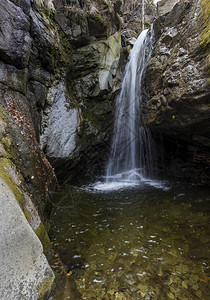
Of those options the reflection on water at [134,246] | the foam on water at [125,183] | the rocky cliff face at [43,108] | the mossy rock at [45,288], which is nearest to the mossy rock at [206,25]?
the rocky cliff face at [43,108]

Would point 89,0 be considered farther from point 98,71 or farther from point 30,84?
point 30,84

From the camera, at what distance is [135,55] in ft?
38.6

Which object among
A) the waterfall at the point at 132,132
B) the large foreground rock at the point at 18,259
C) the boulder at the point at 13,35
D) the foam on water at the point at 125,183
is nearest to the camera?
the large foreground rock at the point at 18,259

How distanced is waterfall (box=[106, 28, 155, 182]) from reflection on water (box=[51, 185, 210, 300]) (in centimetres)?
453

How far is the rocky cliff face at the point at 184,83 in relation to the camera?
6.21 meters

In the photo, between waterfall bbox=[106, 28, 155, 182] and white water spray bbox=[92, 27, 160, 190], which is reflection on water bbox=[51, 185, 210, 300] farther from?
waterfall bbox=[106, 28, 155, 182]

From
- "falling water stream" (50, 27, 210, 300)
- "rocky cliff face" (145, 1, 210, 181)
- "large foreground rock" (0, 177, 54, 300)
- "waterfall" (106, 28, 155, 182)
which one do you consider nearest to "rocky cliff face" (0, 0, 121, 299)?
"large foreground rock" (0, 177, 54, 300)

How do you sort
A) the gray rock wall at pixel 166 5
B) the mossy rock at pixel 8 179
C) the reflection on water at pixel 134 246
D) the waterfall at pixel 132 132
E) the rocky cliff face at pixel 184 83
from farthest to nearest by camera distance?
the gray rock wall at pixel 166 5 → the waterfall at pixel 132 132 → the rocky cliff face at pixel 184 83 → the reflection on water at pixel 134 246 → the mossy rock at pixel 8 179

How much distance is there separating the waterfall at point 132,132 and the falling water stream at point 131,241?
8.31 feet

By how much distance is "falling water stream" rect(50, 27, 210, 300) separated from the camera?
9.71 ft

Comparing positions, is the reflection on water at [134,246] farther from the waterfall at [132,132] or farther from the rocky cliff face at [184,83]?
the waterfall at [132,132]

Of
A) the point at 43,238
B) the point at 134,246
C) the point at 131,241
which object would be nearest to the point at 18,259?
the point at 43,238

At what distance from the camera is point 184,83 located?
6.55 m

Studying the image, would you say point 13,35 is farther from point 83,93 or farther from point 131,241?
point 131,241
